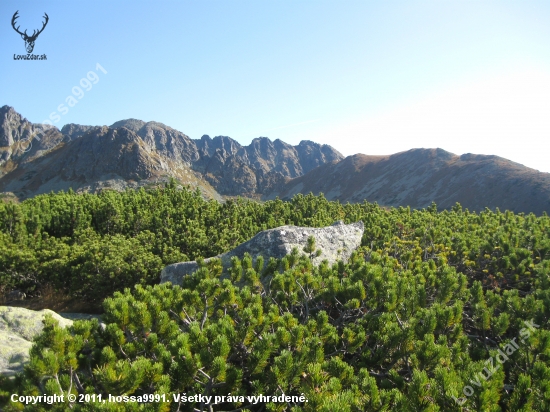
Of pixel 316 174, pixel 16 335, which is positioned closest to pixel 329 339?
pixel 16 335

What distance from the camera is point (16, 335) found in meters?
5.63

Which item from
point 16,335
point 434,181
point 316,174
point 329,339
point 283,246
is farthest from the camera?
point 316,174

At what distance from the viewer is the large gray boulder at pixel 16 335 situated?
468 centimetres

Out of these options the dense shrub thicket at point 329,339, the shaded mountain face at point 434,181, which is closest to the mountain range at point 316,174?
the shaded mountain face at point 434,181

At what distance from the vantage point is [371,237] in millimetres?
12500

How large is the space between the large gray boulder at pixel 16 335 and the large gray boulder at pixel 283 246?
3.58 metres

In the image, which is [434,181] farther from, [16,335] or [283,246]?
[16,335]

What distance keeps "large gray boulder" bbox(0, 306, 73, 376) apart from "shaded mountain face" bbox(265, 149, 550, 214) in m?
84.8

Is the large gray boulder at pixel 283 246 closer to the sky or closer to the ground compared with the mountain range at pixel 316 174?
closer to the ground

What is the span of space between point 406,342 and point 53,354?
15.6 feet

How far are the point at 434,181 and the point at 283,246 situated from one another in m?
110

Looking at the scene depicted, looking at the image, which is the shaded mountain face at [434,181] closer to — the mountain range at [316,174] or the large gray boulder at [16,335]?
the mountain range at [316,174]

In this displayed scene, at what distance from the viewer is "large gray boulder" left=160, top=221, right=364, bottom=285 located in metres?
9.53

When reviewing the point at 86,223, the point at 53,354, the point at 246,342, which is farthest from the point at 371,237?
the point at 86,223
